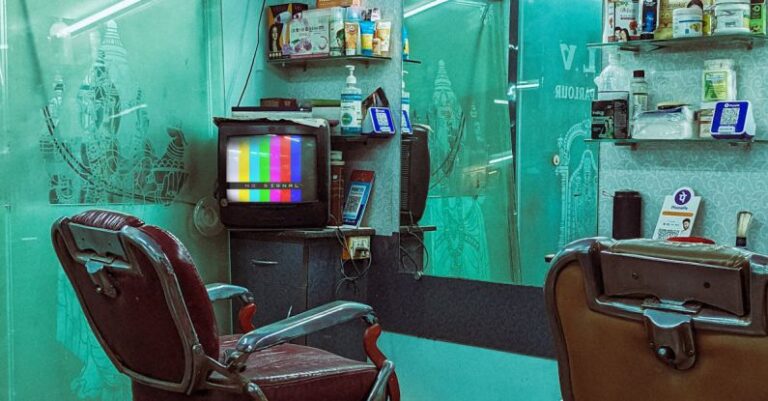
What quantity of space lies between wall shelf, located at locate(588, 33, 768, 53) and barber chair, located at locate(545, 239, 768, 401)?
147 cm

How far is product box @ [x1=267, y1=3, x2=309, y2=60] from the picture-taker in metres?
4.25

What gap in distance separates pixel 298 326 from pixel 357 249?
1555 mm

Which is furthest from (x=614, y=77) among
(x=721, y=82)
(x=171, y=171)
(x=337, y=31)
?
(x=171, y=171)

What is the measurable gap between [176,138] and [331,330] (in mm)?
1035

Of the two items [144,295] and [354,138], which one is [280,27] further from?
[144,295]

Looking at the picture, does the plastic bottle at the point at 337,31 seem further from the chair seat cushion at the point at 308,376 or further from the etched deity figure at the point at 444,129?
the chair seat cushion at the point at 308,376

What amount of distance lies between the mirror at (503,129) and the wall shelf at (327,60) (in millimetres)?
158

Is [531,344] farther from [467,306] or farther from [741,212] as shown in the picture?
[741,212]

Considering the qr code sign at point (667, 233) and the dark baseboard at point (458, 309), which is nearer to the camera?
the qr code sign at point (667, 233)

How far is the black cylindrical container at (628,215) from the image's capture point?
3.25 m

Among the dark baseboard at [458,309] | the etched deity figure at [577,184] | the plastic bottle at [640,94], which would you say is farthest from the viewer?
the dark baseboard at [458,309]

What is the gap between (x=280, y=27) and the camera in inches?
169

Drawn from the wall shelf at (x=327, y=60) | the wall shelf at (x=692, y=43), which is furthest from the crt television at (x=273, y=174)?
the wall shelf at (x=692, y=43)

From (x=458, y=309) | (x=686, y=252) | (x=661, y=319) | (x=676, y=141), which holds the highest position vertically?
(x=676, y=141)
